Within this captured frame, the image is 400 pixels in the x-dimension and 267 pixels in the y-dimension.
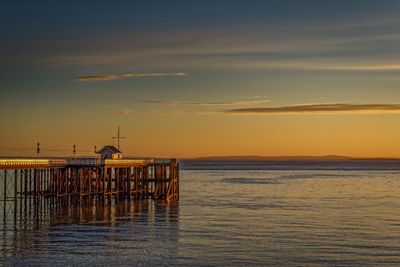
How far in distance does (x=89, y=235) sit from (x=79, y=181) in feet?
68.7

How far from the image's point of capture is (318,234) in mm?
40781

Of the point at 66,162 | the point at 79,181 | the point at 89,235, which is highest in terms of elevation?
the point at 66,162

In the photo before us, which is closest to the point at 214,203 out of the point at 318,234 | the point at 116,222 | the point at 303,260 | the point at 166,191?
the point at 166,191

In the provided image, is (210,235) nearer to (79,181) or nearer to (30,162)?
(30,162)

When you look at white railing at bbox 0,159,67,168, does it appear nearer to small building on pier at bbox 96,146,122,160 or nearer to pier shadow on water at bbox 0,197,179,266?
pier shadow on water at bbox 0,197,179,266

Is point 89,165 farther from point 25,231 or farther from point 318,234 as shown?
point 318,234

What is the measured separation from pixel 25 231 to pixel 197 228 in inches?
375

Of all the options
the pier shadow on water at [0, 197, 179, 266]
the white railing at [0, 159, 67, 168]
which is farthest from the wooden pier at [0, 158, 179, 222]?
the pier shadow on water at [0, 197, 179, 266]

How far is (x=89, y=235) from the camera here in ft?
131

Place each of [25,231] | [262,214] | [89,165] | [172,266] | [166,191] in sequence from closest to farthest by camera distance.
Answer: [172,266] → [25,231] → [262,214] → [89,165] → [166,191]

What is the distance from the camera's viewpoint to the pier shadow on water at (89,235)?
32406mm

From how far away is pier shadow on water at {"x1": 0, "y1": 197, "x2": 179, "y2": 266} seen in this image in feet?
106

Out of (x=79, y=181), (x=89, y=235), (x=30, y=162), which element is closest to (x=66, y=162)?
(x=79, y=181)

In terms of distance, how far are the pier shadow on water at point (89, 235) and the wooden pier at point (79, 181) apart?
82cm
